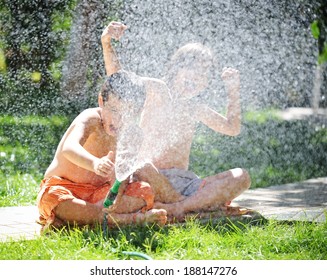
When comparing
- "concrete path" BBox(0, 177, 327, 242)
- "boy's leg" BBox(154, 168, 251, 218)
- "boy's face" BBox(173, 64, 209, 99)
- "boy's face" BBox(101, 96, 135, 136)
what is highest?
"boy's face" BBox(173, 64, 209, 99)

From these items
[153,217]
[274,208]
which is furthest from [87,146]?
[274,208]

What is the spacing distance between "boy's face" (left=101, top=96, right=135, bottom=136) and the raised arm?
1.42ft

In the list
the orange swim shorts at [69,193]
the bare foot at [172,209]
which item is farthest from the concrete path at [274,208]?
the bare foot at [172,209]

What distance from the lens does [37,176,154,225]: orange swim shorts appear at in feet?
10.0

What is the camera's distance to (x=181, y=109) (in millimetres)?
3566

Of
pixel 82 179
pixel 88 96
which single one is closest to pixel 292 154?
pixel 88 96

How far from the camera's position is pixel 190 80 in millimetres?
3529

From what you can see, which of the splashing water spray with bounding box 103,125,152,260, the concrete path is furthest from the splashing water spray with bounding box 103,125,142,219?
the concrete path

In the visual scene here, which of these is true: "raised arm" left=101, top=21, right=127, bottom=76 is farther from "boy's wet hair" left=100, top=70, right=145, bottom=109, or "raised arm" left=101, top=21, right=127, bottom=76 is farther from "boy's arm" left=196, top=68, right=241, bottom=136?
"boy's arm" left=196, top=68, right=241, bottom=136

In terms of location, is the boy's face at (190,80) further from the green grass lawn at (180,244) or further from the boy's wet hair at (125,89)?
the green grass lawn at (180,244)

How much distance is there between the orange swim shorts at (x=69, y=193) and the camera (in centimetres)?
306

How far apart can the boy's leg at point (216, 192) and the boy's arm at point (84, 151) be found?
495 mm

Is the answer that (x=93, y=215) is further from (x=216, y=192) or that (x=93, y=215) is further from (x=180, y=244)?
(x=216, y=192)
